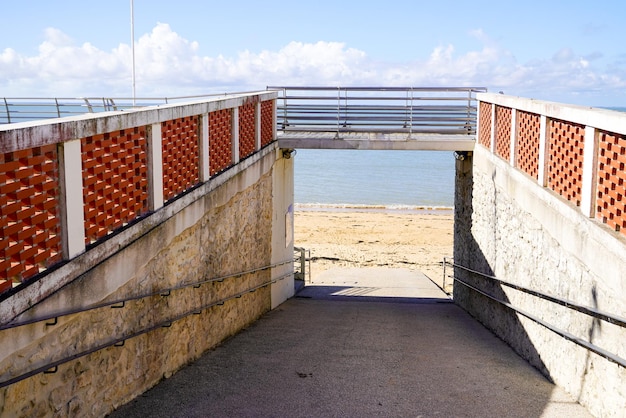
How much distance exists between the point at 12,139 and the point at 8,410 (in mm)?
1645

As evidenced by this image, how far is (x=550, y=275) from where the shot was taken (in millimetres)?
7586

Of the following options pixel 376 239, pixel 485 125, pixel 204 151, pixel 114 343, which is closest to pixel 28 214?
pixel 114 343

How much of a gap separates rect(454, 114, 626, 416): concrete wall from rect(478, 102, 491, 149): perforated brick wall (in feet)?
0.89

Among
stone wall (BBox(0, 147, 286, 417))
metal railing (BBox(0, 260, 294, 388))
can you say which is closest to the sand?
stone wall (BBox(0, 147, 286, 417))

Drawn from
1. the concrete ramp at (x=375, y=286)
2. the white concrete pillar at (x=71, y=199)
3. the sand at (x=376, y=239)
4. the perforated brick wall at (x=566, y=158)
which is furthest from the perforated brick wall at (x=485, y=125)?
the white concrete pillar at (x=71, y=199)

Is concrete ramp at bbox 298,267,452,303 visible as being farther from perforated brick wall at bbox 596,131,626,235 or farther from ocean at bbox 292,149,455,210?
ocean at bbox 292,149,455,210

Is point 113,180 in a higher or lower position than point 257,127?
lower

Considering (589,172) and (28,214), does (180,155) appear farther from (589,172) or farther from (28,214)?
(589,172)

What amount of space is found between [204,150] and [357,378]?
3.26m

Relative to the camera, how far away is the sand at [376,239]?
2480 centimetres

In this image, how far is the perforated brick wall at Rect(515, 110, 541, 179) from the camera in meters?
8.88

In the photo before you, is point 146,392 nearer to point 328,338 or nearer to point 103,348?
point 103,348

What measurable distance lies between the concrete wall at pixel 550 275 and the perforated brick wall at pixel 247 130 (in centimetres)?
390

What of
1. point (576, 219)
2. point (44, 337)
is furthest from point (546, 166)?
point (44, 337)
